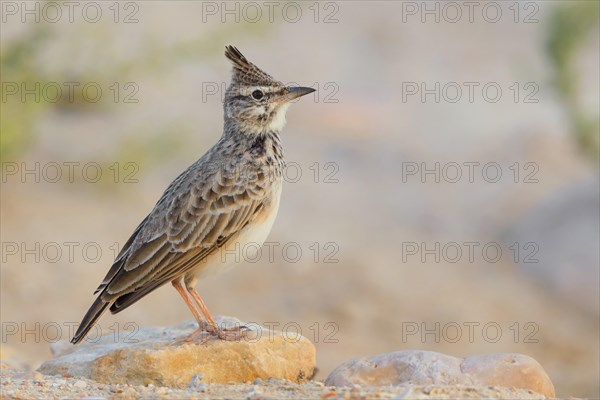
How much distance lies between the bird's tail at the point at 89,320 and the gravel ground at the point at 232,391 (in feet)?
1.14

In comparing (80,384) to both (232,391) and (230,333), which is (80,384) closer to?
(232,391)

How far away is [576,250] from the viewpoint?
42.5 ft

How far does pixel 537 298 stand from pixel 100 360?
24.6 feet

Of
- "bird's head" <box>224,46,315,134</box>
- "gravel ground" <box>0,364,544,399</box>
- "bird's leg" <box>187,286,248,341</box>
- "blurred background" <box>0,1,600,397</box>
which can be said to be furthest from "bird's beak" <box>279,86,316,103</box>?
"blurred background" <box>0,1,600,397</box>

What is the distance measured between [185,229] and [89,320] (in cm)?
92

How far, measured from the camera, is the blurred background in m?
11.7

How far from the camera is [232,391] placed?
5.81 metres

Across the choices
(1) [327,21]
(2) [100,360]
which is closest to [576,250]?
(2) [100,360]

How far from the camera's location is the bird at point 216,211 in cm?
684

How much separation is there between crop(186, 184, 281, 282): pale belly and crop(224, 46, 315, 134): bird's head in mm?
647

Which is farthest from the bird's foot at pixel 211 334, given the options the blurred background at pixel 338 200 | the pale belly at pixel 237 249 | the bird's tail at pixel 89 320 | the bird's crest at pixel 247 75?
the blurred background at pixel 338 200

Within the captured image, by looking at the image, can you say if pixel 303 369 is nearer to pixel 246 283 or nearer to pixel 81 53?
pixel 246 283

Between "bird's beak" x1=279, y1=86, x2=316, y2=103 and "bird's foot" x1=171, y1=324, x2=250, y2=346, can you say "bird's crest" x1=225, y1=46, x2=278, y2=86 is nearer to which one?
"bird's beak" x1=279, y1=86, x2=316, y2=103

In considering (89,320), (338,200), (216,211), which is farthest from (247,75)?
(338,200)
